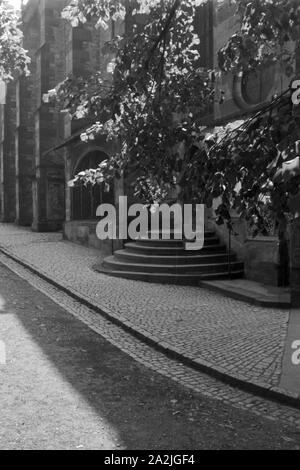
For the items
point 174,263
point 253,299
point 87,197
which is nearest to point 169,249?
point 174,263

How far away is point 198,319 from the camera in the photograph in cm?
722

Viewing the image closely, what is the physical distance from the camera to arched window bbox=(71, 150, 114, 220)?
62.4 feet

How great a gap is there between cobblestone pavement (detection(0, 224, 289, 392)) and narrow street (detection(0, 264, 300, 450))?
2.55 ft

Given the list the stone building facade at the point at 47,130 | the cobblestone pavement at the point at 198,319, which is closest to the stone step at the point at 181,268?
the cobblestone pavement at the point at 198,319

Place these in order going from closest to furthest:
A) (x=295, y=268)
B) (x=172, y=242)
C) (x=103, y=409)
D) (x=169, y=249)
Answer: (x=103, y=409) < (x=295, y=268) < (x=169, y=249) < (x=172, y=242)

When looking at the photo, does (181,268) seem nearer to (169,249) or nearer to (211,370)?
(169,249)

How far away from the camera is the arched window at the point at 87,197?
1903 centimetres

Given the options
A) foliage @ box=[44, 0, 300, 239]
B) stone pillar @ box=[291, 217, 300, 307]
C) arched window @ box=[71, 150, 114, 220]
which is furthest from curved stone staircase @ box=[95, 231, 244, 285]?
arched window @ box=[71, 150, 114, 220]

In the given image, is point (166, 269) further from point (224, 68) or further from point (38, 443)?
point (38, 443)

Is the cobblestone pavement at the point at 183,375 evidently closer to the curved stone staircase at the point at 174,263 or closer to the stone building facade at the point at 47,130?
the curved stone staircase at the point at 174,263

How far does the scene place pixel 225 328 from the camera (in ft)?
21.9

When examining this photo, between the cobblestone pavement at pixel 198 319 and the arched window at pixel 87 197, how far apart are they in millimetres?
7287

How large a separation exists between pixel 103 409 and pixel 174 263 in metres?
6.90

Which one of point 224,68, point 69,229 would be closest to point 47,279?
point 224,68
